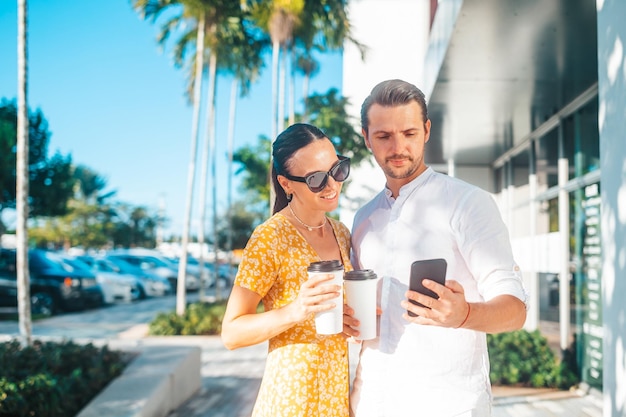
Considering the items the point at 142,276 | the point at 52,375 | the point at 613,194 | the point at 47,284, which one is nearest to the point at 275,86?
the point at 47,284

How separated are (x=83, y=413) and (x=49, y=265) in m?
11.2

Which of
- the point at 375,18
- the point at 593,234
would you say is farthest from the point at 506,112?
the point at 375,18

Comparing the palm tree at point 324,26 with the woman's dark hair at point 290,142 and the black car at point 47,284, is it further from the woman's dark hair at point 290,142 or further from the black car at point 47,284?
the woman's dark hair at point 290,142

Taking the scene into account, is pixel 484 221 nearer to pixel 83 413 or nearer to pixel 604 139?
Answer: pixel 604 139

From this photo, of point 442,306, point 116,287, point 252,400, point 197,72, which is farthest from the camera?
point 116,287

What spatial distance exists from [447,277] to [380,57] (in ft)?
32.2

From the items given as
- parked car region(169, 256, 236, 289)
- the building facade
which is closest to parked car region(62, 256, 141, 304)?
parked car region(169, 256, 236, 289)

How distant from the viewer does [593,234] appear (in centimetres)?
638

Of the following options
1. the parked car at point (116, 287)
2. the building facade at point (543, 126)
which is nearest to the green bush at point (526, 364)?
the building facade at point (543, 126)

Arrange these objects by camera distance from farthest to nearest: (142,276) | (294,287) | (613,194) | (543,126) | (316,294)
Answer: (142,276) < (543,126) < (613,194) < (294,287) < (316,294)

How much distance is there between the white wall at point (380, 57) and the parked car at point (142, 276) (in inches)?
465

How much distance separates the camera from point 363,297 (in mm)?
1733

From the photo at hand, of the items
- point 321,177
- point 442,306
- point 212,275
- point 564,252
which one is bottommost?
point 212,275

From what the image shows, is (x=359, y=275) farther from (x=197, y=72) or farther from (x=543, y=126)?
(x=197, y=72)
